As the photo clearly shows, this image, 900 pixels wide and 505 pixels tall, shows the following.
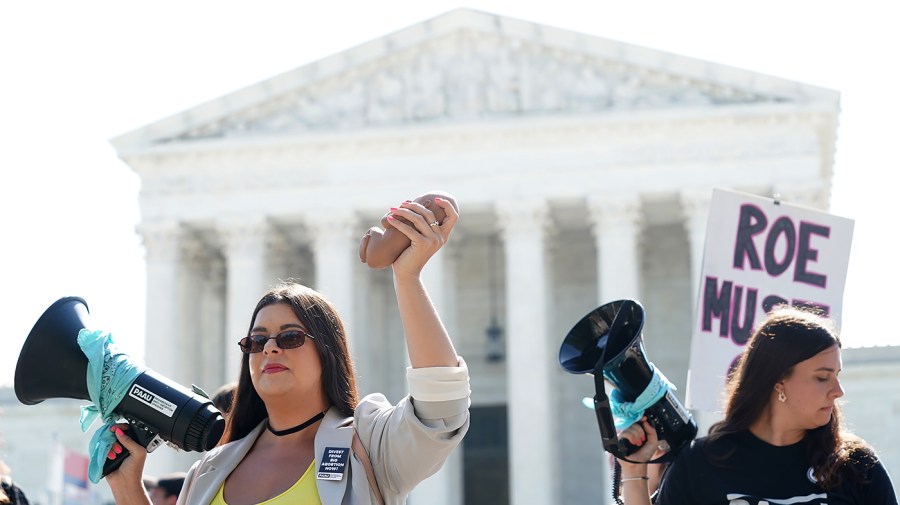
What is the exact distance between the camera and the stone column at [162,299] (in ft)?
133

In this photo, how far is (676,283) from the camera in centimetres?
4391

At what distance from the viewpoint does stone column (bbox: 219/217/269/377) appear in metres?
40.4

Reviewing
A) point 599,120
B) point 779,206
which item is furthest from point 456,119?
point 779,206

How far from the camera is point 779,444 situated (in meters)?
6.46

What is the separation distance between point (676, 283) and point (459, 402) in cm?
3964

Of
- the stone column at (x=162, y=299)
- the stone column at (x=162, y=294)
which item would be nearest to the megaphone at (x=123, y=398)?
the stone column at (x=162, y=299)

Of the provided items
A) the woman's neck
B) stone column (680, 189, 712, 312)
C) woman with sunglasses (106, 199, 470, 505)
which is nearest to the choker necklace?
woman with sunglasses (106, 199, 470, 505)

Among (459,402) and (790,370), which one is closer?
(459,402)

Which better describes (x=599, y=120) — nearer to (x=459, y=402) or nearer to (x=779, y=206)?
(x=779, y=206)

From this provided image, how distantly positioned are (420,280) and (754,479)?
2257 mm

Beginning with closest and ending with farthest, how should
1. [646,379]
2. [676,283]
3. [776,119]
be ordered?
[646,379] → [776,119] → [676,283]

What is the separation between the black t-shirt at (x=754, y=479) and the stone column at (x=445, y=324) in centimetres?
2984

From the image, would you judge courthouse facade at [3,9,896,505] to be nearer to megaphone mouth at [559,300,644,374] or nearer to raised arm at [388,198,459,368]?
megaphone mouth at [559,300,644,374]

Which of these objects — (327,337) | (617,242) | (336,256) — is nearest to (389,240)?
(327,337)
